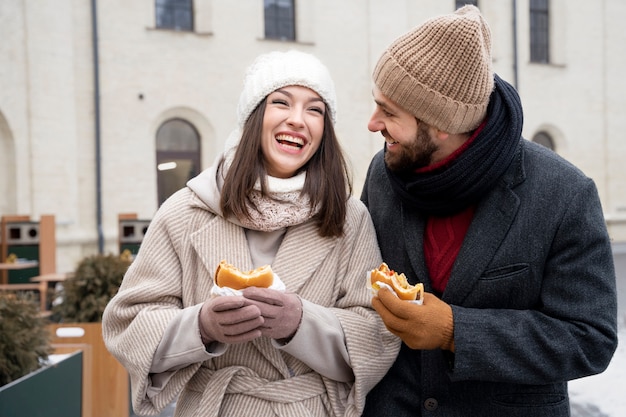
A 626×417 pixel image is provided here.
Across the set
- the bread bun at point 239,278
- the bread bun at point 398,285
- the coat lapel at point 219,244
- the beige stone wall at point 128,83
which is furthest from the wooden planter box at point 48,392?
the beige stone wall at point 128,83

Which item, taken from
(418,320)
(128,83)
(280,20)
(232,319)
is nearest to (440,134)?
(418,320)

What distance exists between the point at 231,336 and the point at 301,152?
62cm

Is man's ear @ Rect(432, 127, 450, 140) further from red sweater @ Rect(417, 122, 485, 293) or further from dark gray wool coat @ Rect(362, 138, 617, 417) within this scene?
dark gray wool coat @ Rect(362, 138, 617, 417)

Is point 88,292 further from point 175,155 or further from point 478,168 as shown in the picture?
point 175,155

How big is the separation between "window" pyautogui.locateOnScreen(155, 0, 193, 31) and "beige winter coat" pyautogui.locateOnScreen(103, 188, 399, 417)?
1329 centimetres

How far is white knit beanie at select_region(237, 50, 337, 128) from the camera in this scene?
6.78 feet

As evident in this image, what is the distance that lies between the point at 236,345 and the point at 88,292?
331cm

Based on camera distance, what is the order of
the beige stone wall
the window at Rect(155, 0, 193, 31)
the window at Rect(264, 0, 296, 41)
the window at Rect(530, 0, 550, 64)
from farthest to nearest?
1. the window at Rect(530, 0, 550, 64)
2. the window at Rect(264, 0, 296, 41)
3. the window at Rect(155, 0, 193, 31)
4. the beige stone wall

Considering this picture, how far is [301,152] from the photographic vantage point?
208cm

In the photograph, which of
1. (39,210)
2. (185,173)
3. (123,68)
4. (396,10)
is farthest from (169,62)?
(396,10)

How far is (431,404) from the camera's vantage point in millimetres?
2033

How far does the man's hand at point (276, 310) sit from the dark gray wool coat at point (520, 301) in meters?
0.45

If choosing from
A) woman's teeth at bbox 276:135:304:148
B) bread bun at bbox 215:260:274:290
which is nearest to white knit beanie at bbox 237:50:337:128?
woman's teeth at bbox 276:135:304:148

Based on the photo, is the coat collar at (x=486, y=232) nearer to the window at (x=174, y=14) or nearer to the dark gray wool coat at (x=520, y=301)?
the dark gray wool coat at (x=520, y=301)
